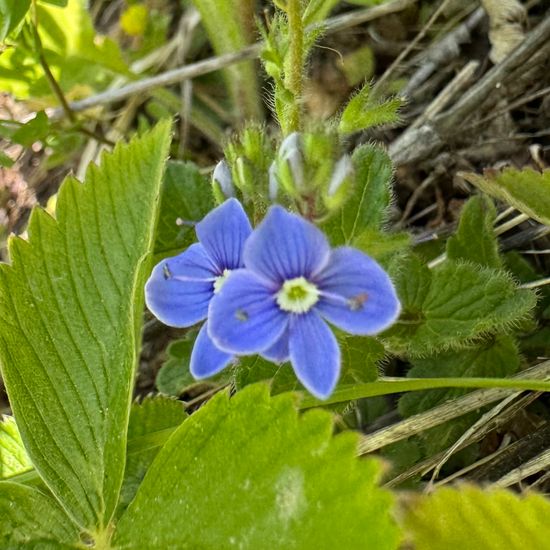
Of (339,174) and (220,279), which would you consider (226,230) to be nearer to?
(220,279)

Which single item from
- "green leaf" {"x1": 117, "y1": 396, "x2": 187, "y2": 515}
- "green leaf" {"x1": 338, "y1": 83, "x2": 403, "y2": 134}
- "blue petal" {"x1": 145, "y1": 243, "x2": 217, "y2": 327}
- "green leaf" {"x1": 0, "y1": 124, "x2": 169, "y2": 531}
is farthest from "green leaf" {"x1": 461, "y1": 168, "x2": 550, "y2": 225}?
"green leaf" {"x1": 117, "y1": 396, "x2": 187, "y2": 515}

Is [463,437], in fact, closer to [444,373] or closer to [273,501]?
[444,373]

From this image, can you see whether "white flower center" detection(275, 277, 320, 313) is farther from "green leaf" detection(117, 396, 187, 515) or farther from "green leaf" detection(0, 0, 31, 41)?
"green leaf" detection(0, 0, 31, 41)

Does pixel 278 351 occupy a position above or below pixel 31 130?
below

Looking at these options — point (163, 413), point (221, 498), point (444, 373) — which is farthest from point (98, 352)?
point (444, 373)

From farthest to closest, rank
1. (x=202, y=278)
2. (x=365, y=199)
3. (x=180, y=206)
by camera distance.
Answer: (x=180, y=206)
(x=365, y=199)
(x=202, y=278)

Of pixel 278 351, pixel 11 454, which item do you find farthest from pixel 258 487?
pixel 11 454

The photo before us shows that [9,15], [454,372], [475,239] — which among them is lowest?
[454,372]
